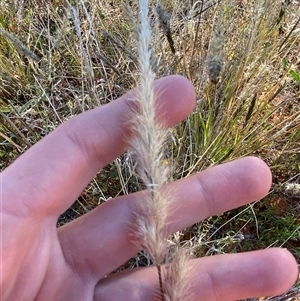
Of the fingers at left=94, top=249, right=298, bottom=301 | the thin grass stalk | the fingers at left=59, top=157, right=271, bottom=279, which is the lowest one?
the fingers at left=94, top=249, right=298, bottom=301

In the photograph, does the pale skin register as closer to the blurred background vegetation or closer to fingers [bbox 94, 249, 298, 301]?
fingers [bbox 94, 249, 298, 301]

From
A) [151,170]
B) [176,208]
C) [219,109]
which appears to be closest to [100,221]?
[176,208]

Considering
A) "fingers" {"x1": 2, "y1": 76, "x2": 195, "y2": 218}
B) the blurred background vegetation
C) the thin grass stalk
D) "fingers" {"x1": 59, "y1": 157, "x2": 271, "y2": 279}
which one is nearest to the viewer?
the thin grass stalk

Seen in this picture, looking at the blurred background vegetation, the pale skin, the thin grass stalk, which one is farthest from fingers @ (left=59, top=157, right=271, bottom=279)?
the blurred background vegetation

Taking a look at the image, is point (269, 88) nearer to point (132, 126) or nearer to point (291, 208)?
point (291, 208)

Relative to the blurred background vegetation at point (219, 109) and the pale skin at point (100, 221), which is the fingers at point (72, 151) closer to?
the pale skin at point (100, 221)

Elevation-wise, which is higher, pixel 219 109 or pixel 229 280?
pixel 219 109

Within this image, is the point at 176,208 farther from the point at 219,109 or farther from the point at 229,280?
the point at 219,109
